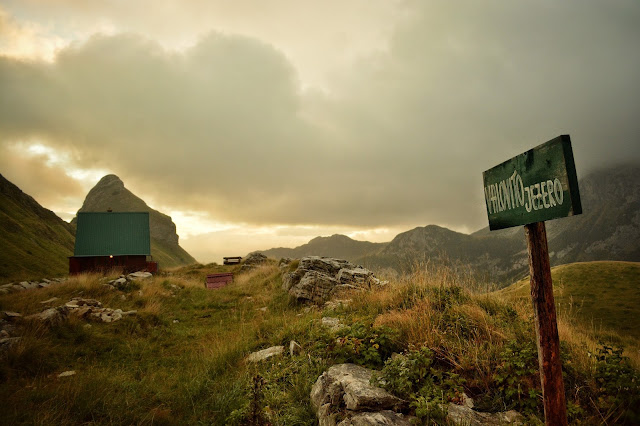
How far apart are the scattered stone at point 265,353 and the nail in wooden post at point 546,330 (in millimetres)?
4353

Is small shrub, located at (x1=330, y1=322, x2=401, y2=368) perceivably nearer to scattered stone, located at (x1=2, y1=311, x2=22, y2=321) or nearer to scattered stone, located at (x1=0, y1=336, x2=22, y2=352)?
scattered stone, located at (x1=0, y1=336, x2=22, y2=352)

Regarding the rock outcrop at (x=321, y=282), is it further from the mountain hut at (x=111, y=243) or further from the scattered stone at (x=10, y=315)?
the mountain hut at (x=111, y=243)

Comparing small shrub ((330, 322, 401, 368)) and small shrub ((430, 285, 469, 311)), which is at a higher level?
Answer: small shrub ((430, 285, 469, 311))

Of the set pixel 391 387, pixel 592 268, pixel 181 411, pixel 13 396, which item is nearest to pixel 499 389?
pixel 391 387

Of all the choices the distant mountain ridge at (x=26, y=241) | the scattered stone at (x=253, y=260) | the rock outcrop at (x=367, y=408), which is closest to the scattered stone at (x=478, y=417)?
the rock outcrop at (x=367, y=408)

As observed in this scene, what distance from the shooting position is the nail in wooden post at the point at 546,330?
2609 mm

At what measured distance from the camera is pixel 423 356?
3.99m

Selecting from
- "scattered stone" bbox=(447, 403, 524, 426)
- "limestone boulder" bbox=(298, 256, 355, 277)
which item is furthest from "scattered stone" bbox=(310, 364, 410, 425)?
"limestone boulder" bbox=(298, 256, 355, 277)

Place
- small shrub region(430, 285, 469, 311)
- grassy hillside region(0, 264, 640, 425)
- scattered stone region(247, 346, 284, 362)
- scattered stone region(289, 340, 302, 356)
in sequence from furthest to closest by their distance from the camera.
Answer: small shrub region(430, 285, 469, 311) < scattered stone region(247, 346, 284, 362) < scattered stone region(289, 340, 302, 356) < grassy hillside region(0, 264, 640, 425)

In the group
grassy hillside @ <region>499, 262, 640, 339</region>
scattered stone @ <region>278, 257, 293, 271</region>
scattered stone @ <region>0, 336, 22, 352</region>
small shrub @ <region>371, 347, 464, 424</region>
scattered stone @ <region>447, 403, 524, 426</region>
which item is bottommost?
grassy hillside @ <region>499, 262, 640, 339</region>

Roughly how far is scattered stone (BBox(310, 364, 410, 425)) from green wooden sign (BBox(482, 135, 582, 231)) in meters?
2.33

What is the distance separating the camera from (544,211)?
2.56m

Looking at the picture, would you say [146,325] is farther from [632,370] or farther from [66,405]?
[632,370]

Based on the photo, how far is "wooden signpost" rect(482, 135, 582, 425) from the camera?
241 cm
